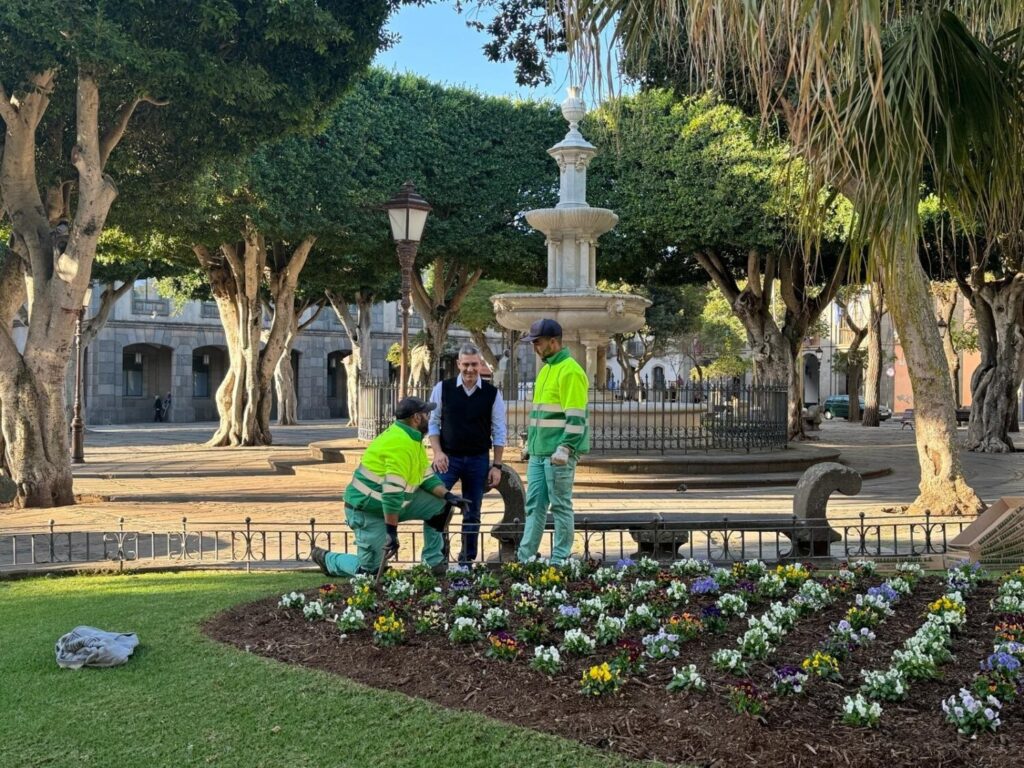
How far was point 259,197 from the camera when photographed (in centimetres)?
1972

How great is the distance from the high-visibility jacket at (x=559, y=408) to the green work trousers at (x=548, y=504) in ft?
0.41

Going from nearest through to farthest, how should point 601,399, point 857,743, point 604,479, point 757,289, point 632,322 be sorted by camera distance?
1. point 857,743
2. point 604,479
3. point 632,322
4. point 601,399
5. point 757,289

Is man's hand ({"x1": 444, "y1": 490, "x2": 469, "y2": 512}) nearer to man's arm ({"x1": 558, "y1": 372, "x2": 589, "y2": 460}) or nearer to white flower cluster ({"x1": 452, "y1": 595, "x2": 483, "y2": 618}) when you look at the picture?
man's arm ({"x1": 558, "y1": 372, "x2": 589, "y2": 460})

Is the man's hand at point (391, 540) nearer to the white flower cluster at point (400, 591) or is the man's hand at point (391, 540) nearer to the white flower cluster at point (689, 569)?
the white flower cluster at point (400, 591)

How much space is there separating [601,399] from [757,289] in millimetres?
7546

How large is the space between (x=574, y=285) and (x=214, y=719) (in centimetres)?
1358

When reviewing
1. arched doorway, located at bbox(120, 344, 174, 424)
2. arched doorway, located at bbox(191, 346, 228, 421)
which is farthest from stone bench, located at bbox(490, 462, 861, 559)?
arched doorway, located at bbox(191, 346, 228, 421)

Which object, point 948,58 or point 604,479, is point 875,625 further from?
point 604,479

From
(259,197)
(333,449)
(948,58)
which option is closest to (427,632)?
(948,58)

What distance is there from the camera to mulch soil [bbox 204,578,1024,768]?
3.46 m

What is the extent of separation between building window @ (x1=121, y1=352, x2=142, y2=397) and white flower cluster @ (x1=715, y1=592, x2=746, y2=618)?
4355 centimetres

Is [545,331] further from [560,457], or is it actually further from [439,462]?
[439,462]

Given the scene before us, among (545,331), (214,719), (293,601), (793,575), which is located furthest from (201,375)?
(214,719)

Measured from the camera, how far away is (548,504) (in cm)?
670
